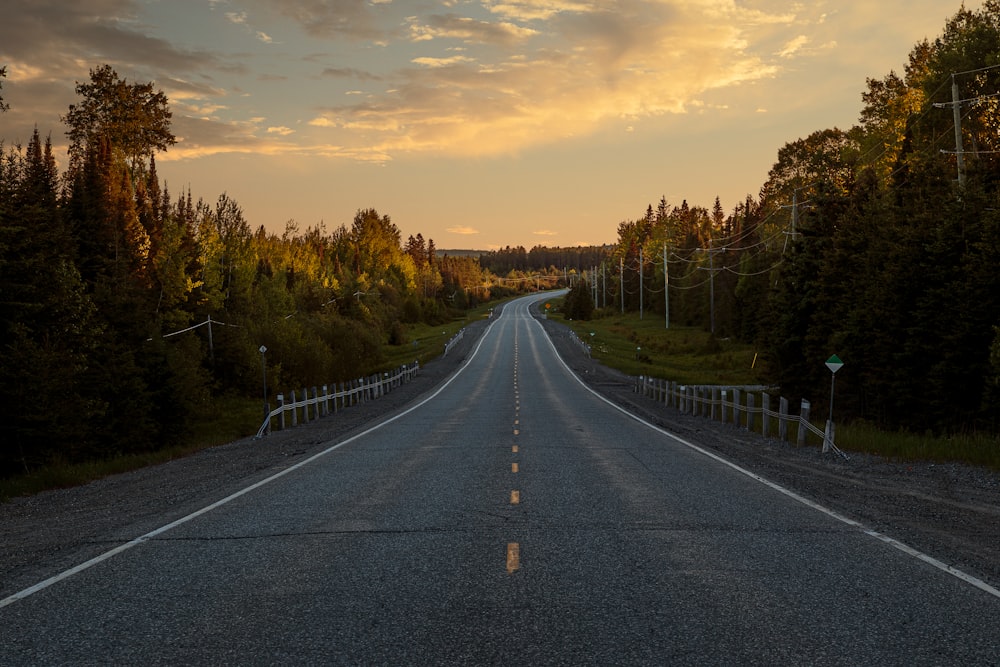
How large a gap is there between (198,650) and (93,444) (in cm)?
2691

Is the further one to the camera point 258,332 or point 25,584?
point 258,332

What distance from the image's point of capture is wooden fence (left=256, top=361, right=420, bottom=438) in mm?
27631

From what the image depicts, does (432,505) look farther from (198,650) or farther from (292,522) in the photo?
(198,650)

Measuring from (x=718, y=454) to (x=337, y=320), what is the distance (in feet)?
198

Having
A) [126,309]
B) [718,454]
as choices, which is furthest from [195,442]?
[718,454]

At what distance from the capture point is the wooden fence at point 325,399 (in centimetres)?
2763

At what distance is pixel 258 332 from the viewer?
201 feet

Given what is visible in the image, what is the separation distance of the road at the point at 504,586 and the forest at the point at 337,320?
45.9 ft

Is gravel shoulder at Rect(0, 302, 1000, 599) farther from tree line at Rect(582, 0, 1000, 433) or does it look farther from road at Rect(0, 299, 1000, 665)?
tree line at Rect(582, 0, 1000, 433)

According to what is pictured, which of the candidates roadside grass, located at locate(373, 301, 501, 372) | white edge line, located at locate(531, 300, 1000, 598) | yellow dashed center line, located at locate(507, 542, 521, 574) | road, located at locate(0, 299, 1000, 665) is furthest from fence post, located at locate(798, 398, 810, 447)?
roadside grass, located at locate(373, 301, 501, 372)

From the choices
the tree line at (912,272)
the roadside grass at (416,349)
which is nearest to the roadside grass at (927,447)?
the tree line at (912,272)

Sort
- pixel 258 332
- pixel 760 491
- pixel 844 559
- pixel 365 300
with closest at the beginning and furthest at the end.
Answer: pixel 844 559 < pixel 760 491 < pixel 258 332 < pixel 365 300

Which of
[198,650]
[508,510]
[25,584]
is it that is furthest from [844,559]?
[25,584]

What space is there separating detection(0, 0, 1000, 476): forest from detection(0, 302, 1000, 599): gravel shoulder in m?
6.66
